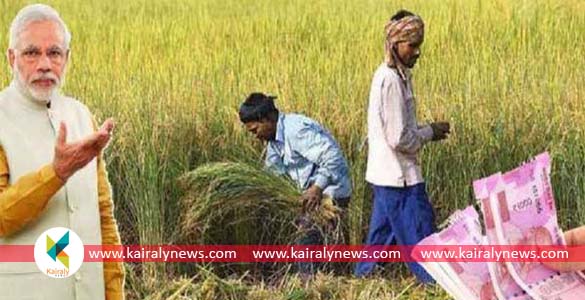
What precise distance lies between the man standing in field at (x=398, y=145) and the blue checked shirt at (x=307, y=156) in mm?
100

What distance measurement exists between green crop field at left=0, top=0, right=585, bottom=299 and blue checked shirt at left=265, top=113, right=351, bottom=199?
3 cm

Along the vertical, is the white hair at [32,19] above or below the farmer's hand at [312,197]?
above

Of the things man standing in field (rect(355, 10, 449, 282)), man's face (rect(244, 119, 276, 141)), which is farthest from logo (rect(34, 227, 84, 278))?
man standing in field (rect(355, 10, 449, 282))

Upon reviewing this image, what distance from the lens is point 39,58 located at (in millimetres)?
2783

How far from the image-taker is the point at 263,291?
341 cm

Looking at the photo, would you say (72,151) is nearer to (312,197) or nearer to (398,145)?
(312,197)

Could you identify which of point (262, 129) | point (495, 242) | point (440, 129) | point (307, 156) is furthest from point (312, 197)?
point (495, 242)

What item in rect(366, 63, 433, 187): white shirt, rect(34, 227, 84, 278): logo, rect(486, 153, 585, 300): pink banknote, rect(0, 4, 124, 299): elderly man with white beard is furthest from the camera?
rect(366, 63, 433, 187): white shirt

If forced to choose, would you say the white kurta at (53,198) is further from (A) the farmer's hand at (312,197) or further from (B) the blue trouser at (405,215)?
(B) the blue trouser at (405,215)

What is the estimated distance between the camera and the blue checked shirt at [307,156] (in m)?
3.31

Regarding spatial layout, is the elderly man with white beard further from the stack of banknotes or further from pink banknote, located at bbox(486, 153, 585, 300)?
pink banknote, located at bbox(486, 153, 585, 300)

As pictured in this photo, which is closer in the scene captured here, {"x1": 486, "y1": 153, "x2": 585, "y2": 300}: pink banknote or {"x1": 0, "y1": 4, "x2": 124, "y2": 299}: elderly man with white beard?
{"x1": 0, "y1": 4, "x2": 124, "y2": 299}: elderly man with white beard

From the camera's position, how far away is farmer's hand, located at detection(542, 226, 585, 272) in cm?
314

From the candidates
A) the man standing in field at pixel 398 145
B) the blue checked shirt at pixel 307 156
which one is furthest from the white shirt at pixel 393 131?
the blue checked shirt at pixel 307 156
